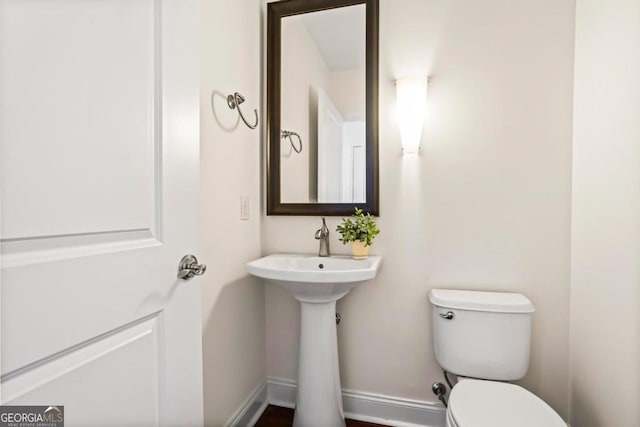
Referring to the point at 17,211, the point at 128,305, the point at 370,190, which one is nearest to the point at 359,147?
the point at 370,190

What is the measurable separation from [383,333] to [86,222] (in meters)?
1.42

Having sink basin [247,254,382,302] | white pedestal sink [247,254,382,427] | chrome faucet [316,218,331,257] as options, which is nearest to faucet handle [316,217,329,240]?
chrome faucet [316,218,331,257]

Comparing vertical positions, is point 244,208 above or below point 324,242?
above

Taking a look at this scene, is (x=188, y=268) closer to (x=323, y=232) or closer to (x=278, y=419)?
(x=323, y=232)

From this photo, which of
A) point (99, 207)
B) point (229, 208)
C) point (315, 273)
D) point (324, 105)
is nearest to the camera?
point (99, 207)

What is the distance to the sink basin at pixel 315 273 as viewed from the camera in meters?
1.28

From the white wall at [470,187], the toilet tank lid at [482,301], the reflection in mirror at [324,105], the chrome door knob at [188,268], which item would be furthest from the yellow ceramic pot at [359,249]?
the chrome door knob at [188,268]

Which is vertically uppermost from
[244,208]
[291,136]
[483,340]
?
[291,136]

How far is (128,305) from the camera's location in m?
0.70

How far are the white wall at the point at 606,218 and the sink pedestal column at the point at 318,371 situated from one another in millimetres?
973

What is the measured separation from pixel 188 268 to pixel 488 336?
3.96ft

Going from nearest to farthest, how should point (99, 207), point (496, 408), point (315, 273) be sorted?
point (99, 207)
point (496, 408)
point (315, 273)

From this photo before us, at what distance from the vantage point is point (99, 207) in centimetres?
64

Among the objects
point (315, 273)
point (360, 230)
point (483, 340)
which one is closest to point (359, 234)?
point (360, 230)
